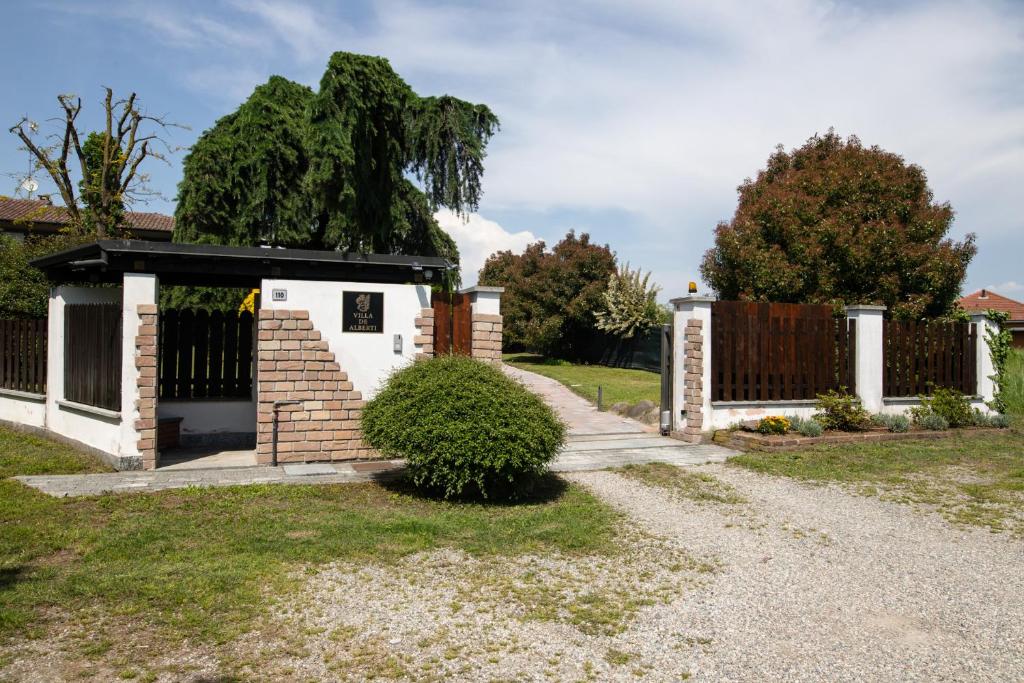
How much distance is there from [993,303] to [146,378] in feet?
132

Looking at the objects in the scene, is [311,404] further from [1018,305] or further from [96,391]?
[1018,305]

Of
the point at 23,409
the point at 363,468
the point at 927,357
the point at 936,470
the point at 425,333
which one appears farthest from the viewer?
the point at 927,357

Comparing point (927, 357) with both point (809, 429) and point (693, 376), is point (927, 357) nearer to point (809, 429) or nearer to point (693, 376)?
point (809, 429)

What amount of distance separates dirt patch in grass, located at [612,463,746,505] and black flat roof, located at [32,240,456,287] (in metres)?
3.95

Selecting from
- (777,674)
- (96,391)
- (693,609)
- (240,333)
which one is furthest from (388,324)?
(777,674)

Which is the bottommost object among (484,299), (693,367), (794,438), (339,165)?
(794,438)

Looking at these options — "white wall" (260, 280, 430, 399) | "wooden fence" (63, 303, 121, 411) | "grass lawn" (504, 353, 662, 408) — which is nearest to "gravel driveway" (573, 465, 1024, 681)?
"white wall" (260, 280, 430, 399)

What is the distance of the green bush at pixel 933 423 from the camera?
43.3 ft

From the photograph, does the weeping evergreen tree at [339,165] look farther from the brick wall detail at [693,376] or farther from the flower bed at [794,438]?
the flower bed at [794,438]

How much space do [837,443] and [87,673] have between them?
11.2 m

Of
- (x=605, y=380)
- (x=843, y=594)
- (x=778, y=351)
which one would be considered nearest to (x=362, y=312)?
(x=843, y=594)

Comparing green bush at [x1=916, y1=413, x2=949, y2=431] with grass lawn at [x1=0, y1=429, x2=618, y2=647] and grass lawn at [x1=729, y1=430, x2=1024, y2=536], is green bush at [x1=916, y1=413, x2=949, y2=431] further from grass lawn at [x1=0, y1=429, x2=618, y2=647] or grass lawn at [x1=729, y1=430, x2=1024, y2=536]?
grass lawn at [x1=0, y1=429, x2=618, y2=647]

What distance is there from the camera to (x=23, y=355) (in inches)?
490

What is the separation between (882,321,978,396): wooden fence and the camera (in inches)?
550
